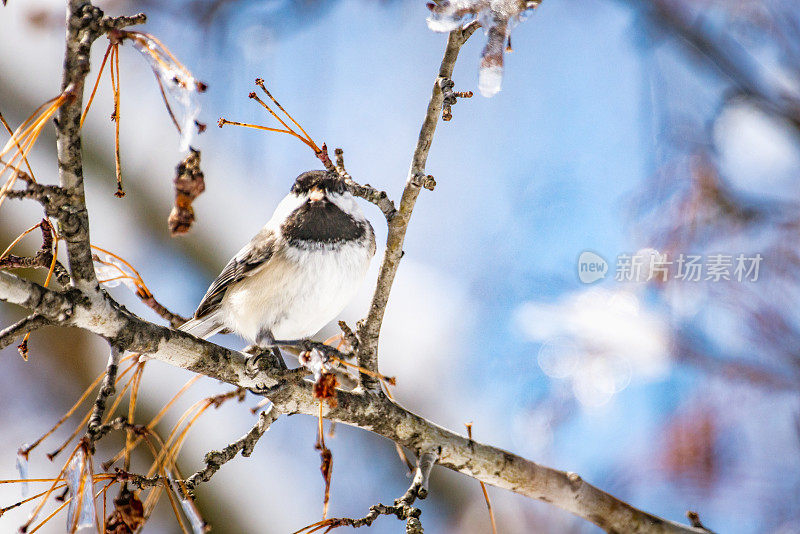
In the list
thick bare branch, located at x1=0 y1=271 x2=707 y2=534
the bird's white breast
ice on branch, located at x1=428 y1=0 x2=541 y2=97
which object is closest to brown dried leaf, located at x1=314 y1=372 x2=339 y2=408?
thick bare branch, located at x1=0 y1=271 x2=707 y2=534

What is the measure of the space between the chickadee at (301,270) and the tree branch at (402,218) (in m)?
0.24

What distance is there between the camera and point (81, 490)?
0.69 m

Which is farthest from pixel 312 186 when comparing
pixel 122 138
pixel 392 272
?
pixel 122 138

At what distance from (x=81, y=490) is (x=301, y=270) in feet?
2.10

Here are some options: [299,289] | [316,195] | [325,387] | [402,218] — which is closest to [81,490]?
[325,387]

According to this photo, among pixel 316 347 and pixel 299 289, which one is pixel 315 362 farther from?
pixel 299 289

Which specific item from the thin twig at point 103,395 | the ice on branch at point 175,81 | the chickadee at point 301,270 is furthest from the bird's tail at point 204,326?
the ice on branch at point 175,81

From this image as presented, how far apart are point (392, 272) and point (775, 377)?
1.11 metres

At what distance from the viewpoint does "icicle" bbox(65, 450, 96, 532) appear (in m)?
0.69

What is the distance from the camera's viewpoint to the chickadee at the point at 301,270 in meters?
1.27

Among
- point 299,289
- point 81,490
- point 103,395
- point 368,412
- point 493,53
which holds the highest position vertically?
point 299,289

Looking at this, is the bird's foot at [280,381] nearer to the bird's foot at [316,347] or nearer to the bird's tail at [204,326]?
the bird's foot at [316,347]

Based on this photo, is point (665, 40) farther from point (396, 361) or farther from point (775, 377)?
point (396, 361)

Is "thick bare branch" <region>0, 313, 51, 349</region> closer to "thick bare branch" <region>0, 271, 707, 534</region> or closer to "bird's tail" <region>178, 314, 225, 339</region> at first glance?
"thick bare branch" <region>0, 271, 707, 534</region>
